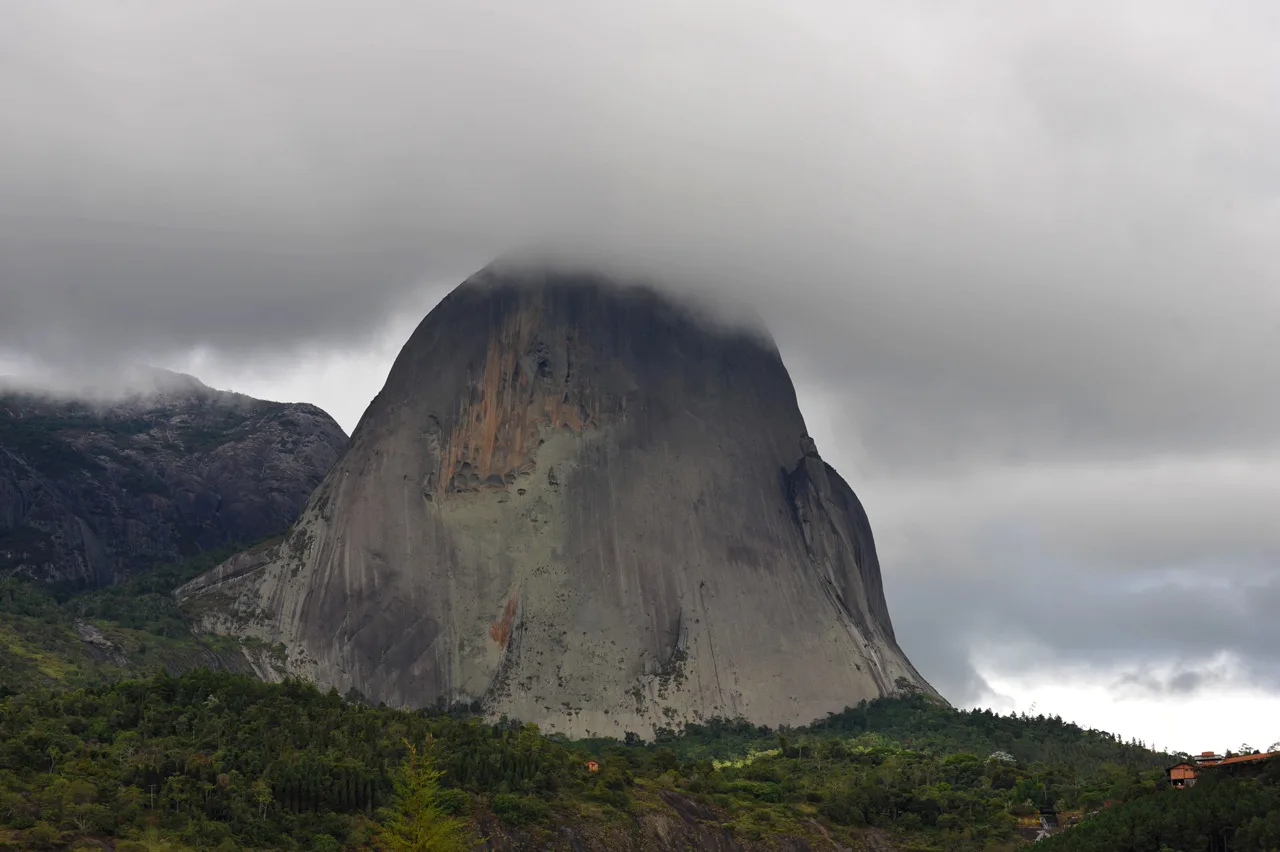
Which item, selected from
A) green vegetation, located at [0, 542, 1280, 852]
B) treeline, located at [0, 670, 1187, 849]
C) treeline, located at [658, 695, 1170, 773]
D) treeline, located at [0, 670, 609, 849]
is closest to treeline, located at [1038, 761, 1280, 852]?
green vegetation, located at [0, 542, 1280, 852]

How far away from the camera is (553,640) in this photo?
19975 cm

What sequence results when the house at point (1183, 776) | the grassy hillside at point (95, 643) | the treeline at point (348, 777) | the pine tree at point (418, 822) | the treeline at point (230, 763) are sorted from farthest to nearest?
the grassy hillside at point (95, 643), the house at point (1183, 776), the treeline at point (348, 777), the treeline at point (230, 763), the pine tree at point (418, 822)

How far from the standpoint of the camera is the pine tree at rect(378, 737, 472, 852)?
7731 centimetres

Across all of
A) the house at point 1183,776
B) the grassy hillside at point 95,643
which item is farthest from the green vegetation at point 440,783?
the house at point 1183,776

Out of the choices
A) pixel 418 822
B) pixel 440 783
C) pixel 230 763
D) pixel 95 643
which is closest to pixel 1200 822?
pixel 418 822

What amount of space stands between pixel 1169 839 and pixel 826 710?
10621 cm

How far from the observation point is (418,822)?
79.0 m

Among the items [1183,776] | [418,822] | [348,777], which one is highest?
[1183,776]

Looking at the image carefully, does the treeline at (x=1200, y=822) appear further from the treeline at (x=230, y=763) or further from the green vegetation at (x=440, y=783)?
the treeline at (x=230, y=763)

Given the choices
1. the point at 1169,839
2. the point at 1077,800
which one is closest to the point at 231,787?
the point at 1169,839

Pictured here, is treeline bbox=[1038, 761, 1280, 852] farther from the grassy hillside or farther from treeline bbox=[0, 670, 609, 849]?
the grassy hillside

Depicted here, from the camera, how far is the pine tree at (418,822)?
77312mm

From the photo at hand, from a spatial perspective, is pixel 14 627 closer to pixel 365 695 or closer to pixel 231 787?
pixel 365 695

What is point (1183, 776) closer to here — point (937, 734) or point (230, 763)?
point (230, 763)
